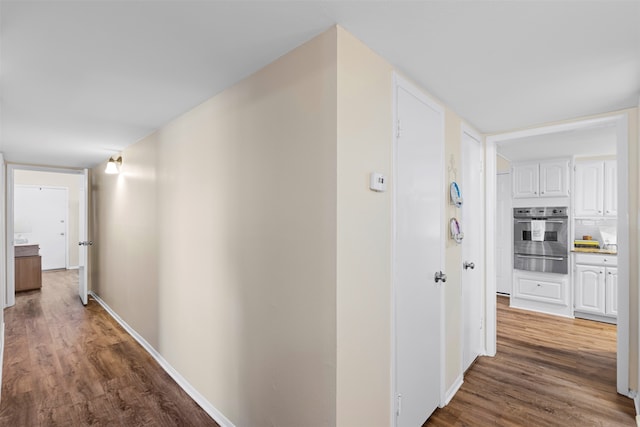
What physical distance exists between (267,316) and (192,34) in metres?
1.53

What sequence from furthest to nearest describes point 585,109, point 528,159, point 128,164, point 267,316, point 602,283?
point 528,159 → point 602,283 → point 128,164 → point 585,109 → point 267,316

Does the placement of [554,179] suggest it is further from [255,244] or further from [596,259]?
[255,244]

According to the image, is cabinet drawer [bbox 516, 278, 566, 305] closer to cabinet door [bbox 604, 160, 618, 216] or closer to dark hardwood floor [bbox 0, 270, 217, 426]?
cabinet door [bbox 604, 160, 618, 216]

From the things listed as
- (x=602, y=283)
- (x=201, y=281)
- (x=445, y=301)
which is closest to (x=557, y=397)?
(x=445, y=301)

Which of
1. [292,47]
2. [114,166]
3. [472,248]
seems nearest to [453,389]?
[472,248]

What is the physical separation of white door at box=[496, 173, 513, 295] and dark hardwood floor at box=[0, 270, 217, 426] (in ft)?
17.2

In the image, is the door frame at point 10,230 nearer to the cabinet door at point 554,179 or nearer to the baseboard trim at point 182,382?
the baseboard trim at point 182,382

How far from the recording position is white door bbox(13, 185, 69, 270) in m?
7.38

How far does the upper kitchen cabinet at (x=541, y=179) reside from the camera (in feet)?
14.9

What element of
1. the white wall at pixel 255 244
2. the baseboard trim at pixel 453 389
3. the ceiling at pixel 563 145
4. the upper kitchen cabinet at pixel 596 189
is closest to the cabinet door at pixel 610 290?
the upper kitchen cabinet at pixel 596 189

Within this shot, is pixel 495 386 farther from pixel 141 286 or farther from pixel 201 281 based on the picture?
pixel 141 286

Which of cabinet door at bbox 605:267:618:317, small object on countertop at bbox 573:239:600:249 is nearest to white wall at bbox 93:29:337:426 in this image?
cabinet door at bbox 605:267:618:317

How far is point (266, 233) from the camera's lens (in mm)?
1779

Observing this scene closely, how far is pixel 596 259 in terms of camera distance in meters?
4.20
